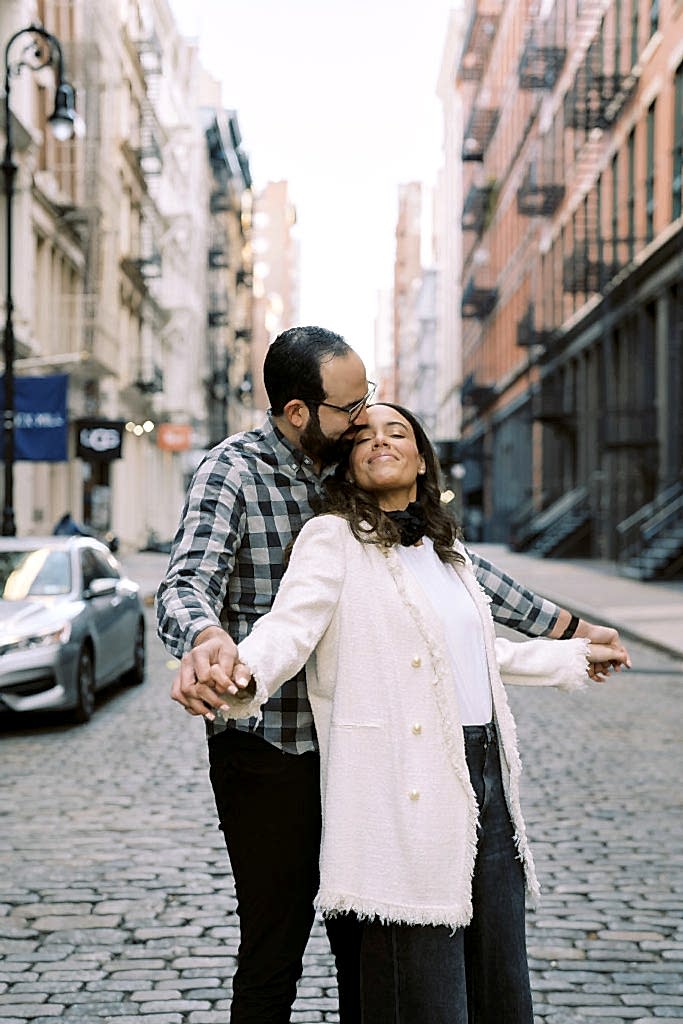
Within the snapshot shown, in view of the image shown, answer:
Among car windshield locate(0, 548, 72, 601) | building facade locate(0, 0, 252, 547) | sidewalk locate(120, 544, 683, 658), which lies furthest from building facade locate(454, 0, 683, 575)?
car windshield locate(0, 548, 72, 601)

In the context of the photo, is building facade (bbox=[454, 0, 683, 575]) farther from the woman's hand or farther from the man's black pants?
the man's black pants

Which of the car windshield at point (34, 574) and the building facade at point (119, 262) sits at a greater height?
the building facade at point (119, 262)

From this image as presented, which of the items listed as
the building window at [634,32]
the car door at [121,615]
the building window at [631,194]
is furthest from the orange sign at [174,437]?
the car door at [121,615]

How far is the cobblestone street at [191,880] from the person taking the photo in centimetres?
464

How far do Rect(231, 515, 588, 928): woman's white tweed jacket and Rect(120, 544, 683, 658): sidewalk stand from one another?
1050 cm

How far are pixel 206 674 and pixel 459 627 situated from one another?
2.23 ft

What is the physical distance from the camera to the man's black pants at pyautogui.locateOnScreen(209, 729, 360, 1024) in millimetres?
3133

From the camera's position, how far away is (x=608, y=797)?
25.7ft

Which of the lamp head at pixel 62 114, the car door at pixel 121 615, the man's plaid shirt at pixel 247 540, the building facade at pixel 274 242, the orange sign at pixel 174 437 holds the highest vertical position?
the building facade at pixel 274 242

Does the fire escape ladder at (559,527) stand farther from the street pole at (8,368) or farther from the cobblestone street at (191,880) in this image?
the cobblestone street at (191,880)

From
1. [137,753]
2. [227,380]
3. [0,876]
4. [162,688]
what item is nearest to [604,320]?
[162,688]

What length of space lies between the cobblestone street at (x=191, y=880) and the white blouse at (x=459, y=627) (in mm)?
1823

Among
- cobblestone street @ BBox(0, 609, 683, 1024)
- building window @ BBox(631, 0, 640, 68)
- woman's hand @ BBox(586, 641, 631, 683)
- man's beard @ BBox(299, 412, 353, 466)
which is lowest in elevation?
cobblestone street @ BBox(0, 609, 683, 1024)

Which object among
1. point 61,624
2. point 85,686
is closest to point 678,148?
point 85,686
